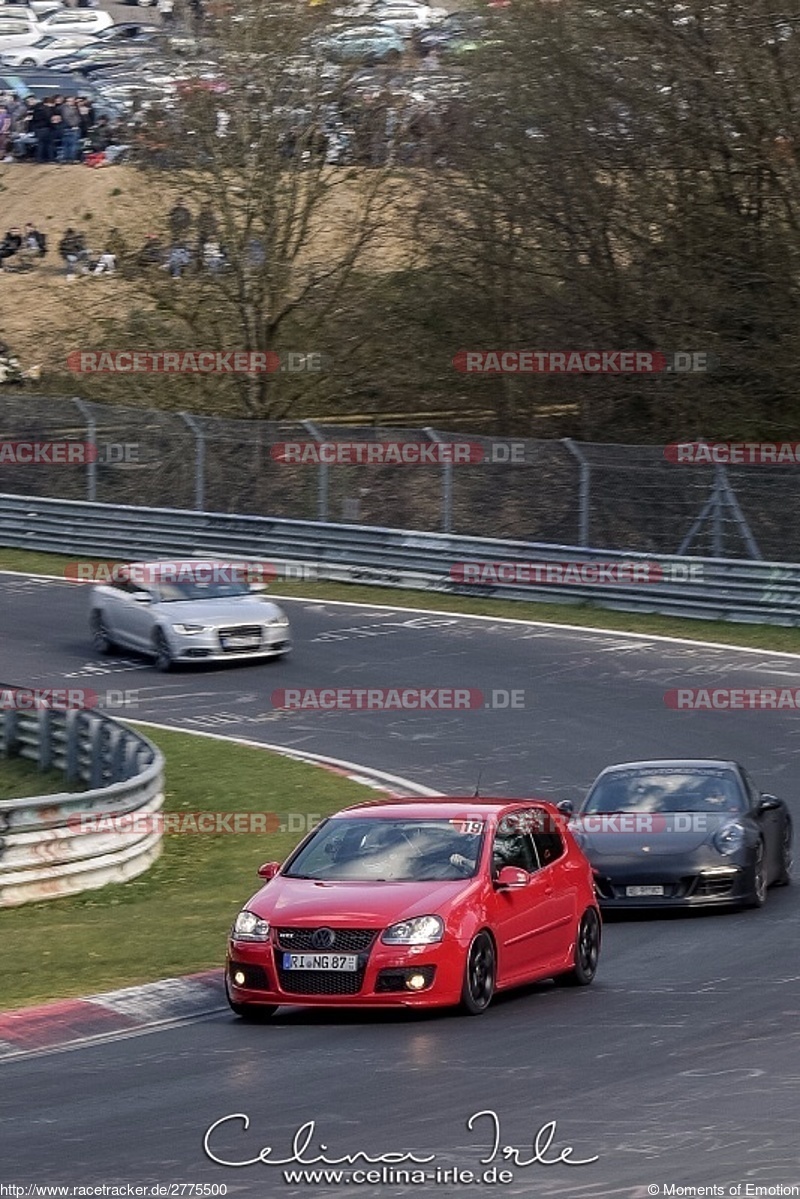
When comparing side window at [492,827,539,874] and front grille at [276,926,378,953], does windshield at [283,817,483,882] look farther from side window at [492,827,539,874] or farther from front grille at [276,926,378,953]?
front grille at [276,926,378,953]

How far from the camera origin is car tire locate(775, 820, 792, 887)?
1669cm

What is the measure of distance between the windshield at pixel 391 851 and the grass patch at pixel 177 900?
1.51 metres

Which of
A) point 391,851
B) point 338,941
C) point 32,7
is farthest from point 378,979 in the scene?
point 32,7

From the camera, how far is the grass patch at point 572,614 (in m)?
28.1

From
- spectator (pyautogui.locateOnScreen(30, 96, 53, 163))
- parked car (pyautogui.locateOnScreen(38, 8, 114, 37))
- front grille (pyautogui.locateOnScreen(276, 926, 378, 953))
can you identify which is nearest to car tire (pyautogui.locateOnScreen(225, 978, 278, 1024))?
front grille (pyautogui.locateOnScreen(276, 926, 378, 953))

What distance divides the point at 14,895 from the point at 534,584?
54.0 feet

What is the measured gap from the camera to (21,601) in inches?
1278

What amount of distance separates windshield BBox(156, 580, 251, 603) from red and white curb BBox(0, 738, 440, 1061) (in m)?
15.0

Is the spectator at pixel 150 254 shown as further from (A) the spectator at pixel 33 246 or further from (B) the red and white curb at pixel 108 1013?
(B) the red and white curb at pixel 108 1013

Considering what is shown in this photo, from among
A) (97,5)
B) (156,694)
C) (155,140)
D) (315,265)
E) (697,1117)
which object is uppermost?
(97,5)

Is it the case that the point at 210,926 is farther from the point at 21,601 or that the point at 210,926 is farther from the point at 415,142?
the point at 415,142

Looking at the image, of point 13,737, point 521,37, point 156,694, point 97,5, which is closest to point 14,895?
point 13,737

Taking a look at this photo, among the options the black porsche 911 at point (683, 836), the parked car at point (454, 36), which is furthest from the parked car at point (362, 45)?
the black porsche 911 at point (683, 836)

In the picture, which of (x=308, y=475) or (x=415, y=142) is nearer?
(x=308, y=475)
